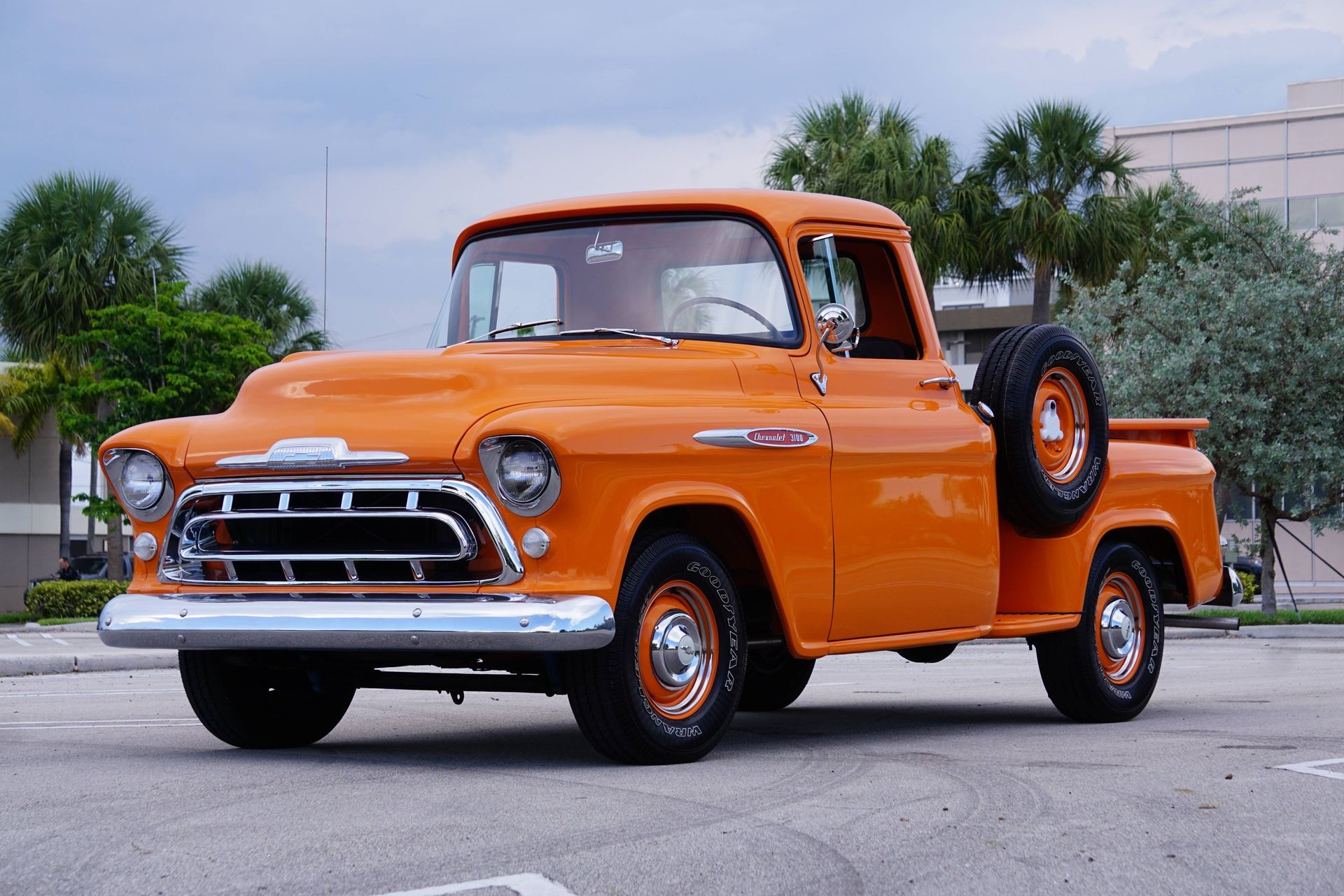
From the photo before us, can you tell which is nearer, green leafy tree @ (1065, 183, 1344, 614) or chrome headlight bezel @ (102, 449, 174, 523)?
chrome headlight bezel @ (102, 449, 174, 523)

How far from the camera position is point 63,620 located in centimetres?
2914

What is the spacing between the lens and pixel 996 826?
502 centimetres

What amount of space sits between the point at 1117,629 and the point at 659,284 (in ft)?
10.8

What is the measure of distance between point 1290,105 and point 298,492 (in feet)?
177

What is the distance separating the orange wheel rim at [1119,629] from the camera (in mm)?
8789

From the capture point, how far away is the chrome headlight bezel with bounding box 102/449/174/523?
6.55m

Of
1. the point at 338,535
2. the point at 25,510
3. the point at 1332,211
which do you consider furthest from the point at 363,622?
the point at 1332,211

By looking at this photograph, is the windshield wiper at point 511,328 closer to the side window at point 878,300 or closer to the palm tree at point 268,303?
the side window at point 878,300

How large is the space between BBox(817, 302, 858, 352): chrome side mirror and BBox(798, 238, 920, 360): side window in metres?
0.37

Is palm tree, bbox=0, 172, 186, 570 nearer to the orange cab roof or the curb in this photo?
the curb

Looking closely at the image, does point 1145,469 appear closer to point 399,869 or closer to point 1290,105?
point 399,869

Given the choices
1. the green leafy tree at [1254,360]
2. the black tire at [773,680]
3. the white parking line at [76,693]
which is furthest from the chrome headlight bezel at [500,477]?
the green leafy tree at [1254,360]

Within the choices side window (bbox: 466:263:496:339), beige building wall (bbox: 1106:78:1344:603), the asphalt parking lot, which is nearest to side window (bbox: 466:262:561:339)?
side window (bbox: 466:263:496:339)

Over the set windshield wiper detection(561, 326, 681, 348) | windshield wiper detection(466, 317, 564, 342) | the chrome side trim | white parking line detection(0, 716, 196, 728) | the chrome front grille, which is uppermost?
windshield wiper detection(466, 317, 564, 342)
